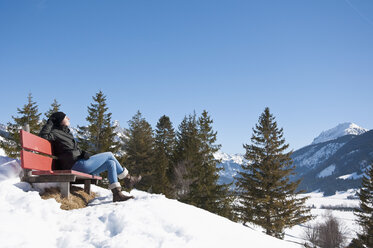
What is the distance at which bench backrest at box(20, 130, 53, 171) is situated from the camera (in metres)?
5.42

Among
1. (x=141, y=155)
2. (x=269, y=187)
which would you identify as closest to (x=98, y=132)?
(x=141, y=155)

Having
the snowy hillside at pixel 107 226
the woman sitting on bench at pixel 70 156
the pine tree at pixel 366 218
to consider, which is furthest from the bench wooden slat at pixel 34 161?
the pine tree at pixel 366 218

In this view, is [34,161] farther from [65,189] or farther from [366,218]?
[366,218]

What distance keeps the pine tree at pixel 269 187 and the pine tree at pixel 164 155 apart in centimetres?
907

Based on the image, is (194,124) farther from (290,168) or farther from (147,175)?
(290,168)

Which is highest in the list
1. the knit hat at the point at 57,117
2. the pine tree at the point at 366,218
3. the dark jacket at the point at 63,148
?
the knit hat at the point at 57,117

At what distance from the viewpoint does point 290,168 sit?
28953 millimetres

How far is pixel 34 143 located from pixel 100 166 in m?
1.69

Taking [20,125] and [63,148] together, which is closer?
[63,148]

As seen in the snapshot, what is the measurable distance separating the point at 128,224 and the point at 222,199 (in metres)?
26.7

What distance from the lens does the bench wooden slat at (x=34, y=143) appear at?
17.7 ft

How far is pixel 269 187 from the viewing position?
Answer: 27.2 metres

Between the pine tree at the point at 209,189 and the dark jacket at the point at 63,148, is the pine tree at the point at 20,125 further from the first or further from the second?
the dark jacket at the point at 63,148

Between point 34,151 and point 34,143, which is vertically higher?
point 34,143
